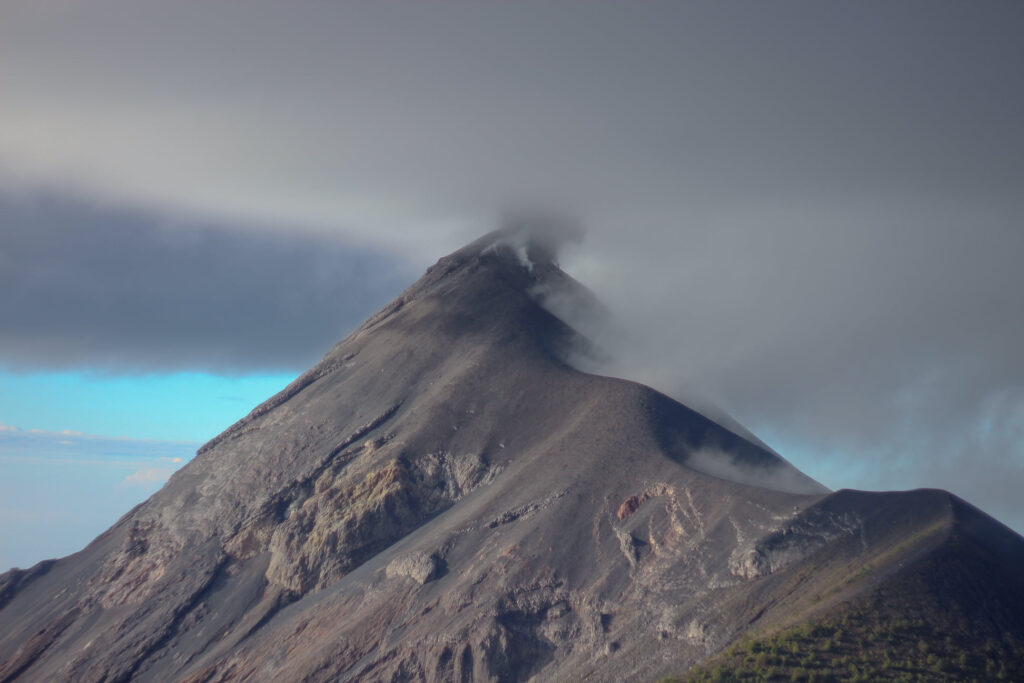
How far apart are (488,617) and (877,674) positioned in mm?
27479

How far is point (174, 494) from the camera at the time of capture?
89875 millimetres

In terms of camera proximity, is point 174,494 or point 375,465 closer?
point 375,465

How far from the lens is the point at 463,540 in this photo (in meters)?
69.6

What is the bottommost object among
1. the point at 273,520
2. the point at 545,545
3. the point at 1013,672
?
the point at 1013,672

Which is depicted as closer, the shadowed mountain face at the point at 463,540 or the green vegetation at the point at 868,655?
the green vegetation at the point at 868,655

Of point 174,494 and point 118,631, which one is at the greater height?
point 174,494

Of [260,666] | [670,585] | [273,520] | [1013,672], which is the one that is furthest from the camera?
[273,520]

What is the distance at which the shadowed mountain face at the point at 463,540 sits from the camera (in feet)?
185

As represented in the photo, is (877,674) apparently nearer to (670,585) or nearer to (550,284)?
(670,585)

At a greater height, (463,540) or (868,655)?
(463,540)

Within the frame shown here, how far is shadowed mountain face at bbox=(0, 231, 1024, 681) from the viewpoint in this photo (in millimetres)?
56250

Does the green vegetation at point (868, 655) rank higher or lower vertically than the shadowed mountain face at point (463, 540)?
lower

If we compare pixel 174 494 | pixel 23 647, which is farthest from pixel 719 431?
pixel 23 647

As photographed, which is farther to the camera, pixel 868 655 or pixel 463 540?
pixel 463 540
